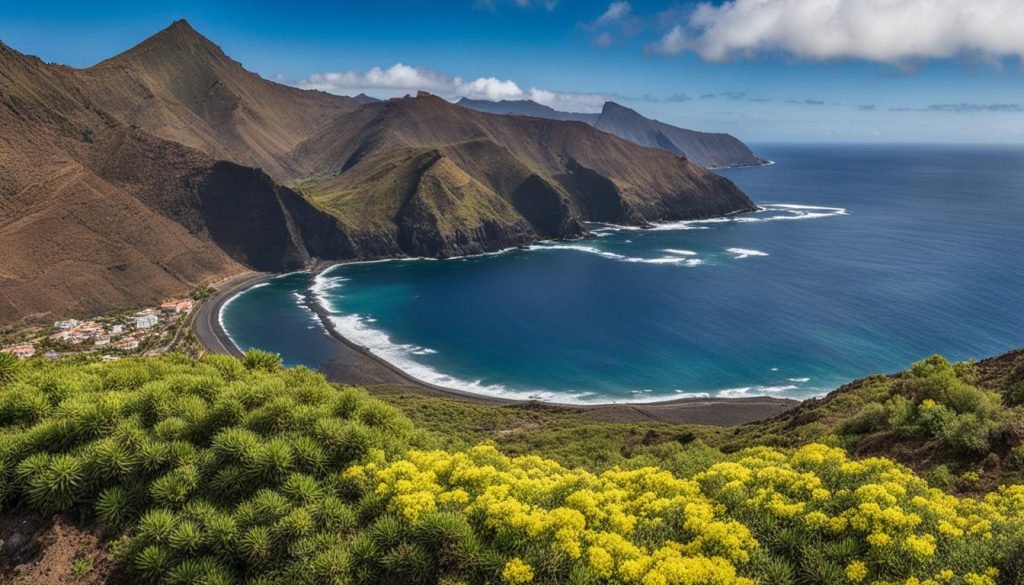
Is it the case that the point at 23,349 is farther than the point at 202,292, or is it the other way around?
the point at 202,292

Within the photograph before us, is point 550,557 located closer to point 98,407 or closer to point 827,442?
point 98,407

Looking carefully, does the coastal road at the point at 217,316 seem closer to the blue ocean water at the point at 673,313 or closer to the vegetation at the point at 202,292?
the vegetation at the point at 202,292

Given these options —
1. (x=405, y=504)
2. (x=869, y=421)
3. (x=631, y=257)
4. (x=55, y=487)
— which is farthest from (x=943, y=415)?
(x=631, y=257)

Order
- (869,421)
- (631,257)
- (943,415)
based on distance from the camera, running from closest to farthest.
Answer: (943,415) → (869,421) → (631,257)

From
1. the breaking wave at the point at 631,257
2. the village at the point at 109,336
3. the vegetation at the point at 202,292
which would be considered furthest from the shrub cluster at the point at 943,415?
the vegetation at the point at 202,292

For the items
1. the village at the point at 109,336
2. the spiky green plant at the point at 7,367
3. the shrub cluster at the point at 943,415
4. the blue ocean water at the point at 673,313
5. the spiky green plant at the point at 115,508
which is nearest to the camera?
the spiky green plant at the point at 115,508

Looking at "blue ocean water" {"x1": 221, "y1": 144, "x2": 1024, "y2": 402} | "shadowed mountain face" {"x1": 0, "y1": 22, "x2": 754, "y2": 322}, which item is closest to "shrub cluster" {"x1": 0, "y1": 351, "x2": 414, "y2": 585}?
"blue ocean water" {"x1": 221, "y1": 144, "x2": 1024, "y2": 402}

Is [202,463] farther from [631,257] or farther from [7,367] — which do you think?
[631,257]
